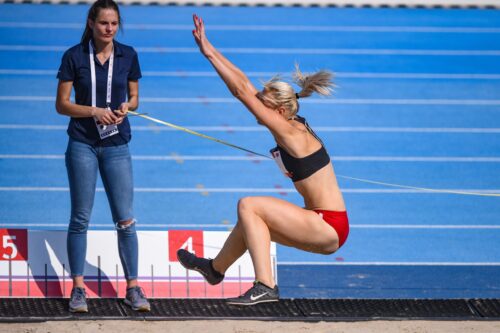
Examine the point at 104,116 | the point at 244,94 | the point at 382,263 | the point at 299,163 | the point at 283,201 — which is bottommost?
the point at 382,263

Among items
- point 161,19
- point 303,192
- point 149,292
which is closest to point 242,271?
point 149,292

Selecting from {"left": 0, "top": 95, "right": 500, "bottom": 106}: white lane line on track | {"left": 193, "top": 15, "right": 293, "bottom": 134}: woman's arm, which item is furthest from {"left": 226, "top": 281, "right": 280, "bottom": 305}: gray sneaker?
{"left": 0, "top": 95, "right": 500, "bottom": 106}: white lane line on track

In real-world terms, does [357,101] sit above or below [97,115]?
below

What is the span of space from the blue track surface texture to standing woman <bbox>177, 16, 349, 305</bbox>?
67.7 inches

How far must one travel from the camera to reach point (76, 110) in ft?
20.0

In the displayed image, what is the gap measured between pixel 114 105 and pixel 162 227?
A: 2.59 m

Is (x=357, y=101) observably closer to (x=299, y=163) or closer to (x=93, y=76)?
(x=93, y=76)

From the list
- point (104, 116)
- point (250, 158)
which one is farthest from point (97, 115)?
point (250, 158)

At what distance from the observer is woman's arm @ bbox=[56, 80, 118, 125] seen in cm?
604

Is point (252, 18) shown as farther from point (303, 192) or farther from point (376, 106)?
point (303, 192)

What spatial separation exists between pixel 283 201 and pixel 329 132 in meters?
5.72

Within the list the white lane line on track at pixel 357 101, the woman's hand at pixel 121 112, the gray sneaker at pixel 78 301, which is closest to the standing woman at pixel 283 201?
the woman's hand at pixel 121 112

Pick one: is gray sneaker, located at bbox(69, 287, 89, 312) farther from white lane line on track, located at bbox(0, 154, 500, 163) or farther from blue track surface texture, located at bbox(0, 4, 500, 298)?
white lane line on track, located at bbox(0, 154, 500, 163)

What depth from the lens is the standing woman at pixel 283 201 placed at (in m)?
5.53
